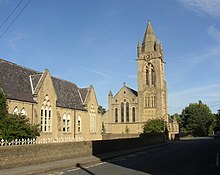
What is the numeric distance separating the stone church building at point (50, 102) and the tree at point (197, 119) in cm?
6148

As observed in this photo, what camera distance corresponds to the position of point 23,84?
113 feet

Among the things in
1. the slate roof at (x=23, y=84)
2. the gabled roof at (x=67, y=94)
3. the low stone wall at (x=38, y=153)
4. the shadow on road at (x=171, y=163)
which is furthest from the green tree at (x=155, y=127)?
Answer: the low stone wall at (x=38, y=153)

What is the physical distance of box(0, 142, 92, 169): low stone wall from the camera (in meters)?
15.9

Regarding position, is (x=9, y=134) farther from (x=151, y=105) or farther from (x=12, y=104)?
(x=151, y=105)

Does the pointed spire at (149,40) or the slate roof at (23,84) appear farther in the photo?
the pointed spire at (149,40)

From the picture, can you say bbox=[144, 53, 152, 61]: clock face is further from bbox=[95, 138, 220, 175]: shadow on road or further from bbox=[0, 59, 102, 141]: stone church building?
bbox=[95, 138, 220, 175]: shadow on road

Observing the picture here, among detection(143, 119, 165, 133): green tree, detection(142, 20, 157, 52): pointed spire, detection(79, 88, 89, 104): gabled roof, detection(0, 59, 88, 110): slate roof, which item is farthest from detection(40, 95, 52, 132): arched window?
detection(142, 20, 157, 52): pointed spire

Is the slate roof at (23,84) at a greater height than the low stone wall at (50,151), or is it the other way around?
the slate roof at (23,84)

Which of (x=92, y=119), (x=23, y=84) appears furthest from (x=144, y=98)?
(x=23, y=84)

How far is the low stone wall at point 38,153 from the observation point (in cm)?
1595

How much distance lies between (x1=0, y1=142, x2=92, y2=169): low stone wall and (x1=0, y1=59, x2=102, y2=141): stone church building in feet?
35.6

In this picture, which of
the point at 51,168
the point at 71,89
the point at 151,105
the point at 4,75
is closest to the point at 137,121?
the point at 151,105

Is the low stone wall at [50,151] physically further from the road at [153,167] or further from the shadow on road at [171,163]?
the road at [153,167]

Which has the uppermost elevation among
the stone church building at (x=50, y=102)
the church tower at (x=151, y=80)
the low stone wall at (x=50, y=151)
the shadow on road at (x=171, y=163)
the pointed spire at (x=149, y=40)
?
the pointed spire at (x=149, y=40)
